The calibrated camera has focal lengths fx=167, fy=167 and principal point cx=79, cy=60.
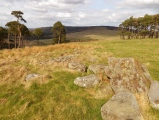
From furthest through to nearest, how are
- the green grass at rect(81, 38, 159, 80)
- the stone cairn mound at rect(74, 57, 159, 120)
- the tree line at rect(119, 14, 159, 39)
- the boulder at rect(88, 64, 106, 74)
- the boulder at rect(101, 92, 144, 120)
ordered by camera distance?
the tree line at rect(119, 14, 159, 39), the green grass at rect(81, 38, 159, 80), the boulder at rect(88, 64, 106, 74), the stone cairn mound at rect(74, 57, 159, 120), the boulder at rect(101, 92, 144, 120)

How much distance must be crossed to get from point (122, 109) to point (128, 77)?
320cm

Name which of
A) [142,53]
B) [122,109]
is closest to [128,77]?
[122,109]

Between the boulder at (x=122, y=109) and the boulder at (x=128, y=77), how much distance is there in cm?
145

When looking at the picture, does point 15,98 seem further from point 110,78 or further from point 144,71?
point 144,71

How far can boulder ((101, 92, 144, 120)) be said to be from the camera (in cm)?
755

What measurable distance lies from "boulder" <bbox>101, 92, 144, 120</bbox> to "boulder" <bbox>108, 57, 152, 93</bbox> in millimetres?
1445

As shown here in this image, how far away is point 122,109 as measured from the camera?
7883mm

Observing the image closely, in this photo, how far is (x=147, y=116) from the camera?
8031 mm

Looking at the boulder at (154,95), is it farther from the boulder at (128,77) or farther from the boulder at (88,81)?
the boulder at (88,81)

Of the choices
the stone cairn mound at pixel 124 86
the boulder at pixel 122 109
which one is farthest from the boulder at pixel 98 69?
the boulder at pixel 122 109

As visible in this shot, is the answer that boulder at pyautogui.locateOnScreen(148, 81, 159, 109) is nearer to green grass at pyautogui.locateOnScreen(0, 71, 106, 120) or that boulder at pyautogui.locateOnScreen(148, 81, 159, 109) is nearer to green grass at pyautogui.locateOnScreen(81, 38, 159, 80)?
green grass at pyautogui.locateOnScreen(0, 71, 106, 120)

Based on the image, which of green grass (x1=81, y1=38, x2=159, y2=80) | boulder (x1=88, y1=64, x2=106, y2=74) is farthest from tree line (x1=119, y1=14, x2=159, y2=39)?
boulder (x1=88, y1=64, x2=106, y2=74)

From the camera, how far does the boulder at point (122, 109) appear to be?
755cm

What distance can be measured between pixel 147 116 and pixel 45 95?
6085mm
